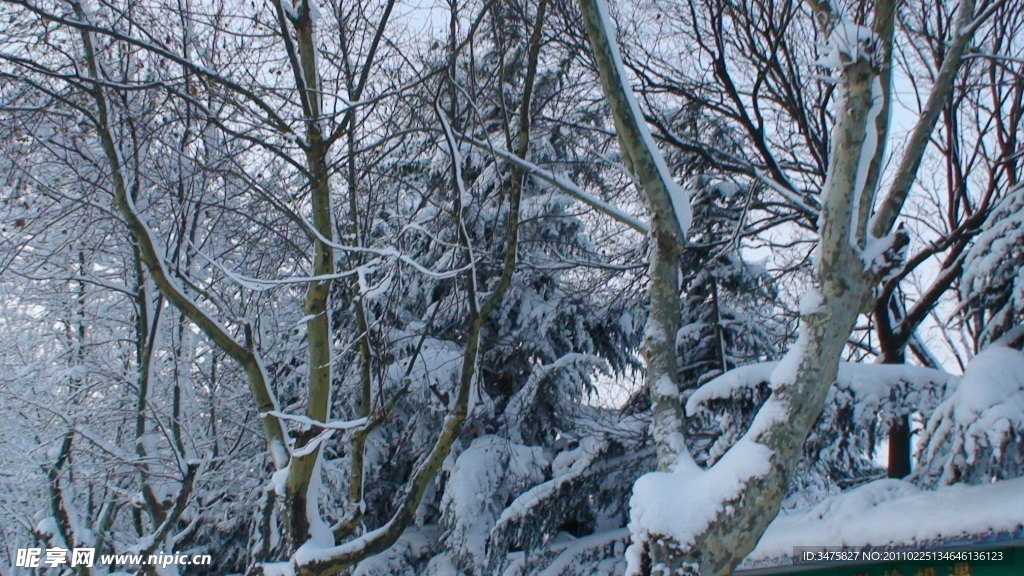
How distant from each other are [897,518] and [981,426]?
817 millimetres

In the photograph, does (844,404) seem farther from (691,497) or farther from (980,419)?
(691,497)

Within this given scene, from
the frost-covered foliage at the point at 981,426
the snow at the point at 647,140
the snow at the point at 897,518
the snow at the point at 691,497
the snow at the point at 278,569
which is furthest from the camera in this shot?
the snow at the point at 278,569

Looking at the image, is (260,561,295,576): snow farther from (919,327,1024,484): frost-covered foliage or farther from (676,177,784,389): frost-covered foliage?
(676,177,784,389): frost-covered foliage

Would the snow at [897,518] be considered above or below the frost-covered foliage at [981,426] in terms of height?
below

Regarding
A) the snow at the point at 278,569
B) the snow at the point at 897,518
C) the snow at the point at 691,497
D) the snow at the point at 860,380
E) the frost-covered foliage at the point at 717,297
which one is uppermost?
the frost-covered foliage at the point at 717,297

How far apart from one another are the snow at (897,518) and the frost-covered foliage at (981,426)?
14cm

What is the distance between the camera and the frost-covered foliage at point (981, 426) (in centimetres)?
432

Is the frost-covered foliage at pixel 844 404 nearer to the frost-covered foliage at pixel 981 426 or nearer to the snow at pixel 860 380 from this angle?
the snow at pixel 860 380

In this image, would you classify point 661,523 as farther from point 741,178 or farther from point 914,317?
point 741,178

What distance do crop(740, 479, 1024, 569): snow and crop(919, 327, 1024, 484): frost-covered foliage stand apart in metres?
0.14

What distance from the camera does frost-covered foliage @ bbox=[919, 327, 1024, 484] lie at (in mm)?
4316

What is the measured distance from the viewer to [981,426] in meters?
4.41

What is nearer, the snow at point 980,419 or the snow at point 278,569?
the snow at point 980,419

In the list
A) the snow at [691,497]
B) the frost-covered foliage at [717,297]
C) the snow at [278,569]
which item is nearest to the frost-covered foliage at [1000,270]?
the frost-covered foliage at [717,297]
